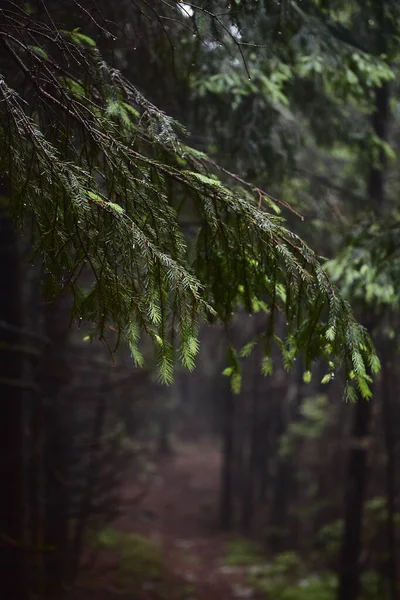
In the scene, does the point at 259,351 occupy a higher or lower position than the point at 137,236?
higher

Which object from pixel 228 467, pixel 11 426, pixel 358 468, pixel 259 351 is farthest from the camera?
pixel 228 467

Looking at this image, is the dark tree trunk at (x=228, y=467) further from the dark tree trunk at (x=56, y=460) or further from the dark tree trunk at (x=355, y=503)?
the dark tree trunk at (x=355, y=503)

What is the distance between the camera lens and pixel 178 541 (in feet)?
60.7

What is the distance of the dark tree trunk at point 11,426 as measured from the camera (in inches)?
283

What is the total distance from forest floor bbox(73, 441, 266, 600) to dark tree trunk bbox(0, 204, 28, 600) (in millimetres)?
3369

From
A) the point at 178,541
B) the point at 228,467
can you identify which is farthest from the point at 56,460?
the point at 228,467

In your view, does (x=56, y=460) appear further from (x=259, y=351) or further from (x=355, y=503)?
(x=259, y=351)

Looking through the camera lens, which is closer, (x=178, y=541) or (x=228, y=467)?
(x=178, y=541)

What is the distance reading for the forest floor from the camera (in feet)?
37.8

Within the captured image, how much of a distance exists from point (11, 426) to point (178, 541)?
42.6 ft

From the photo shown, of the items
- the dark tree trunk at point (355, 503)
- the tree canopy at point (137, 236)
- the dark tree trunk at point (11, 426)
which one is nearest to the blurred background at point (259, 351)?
the dark tree trunk at point (355, 503)

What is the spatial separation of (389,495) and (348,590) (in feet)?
7.39

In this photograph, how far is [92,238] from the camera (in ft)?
11.2

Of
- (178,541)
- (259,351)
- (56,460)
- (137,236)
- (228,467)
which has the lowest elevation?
(178,541)
